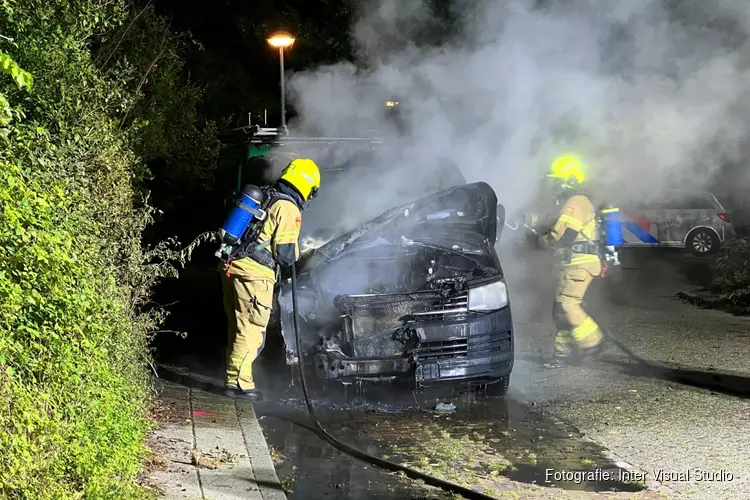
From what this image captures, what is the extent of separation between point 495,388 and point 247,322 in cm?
202

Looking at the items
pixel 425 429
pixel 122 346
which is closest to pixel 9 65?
pixel 122 346

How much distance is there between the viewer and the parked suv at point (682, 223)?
18750 millimetres

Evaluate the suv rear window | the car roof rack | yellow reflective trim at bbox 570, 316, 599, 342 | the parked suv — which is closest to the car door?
the parked suv

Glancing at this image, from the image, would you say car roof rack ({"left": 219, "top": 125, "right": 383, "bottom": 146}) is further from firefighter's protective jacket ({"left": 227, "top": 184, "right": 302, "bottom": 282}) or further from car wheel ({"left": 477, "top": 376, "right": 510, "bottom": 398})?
car wheel ({"left": 477, "top": 376, "right": 510, "bottom": 398})

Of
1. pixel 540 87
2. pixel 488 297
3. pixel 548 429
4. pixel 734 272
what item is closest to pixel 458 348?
pixel 488 297

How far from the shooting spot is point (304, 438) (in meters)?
5.82

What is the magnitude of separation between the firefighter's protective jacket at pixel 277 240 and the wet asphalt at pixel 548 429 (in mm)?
1038

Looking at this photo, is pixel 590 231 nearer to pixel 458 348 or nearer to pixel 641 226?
pixel 458 348

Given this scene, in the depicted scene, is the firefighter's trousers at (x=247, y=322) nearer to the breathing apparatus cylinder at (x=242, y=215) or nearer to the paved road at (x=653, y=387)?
the breathing apparatus cylinder at (x=242, y=215)

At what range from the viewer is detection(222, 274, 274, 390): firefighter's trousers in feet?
21.5

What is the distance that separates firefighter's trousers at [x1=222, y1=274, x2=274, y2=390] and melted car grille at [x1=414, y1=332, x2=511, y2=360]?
1220 mm

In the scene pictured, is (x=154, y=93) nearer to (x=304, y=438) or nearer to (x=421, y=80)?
(x=421, y=80)

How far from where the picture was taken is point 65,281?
3617 mm

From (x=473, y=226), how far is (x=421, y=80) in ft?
9.63
